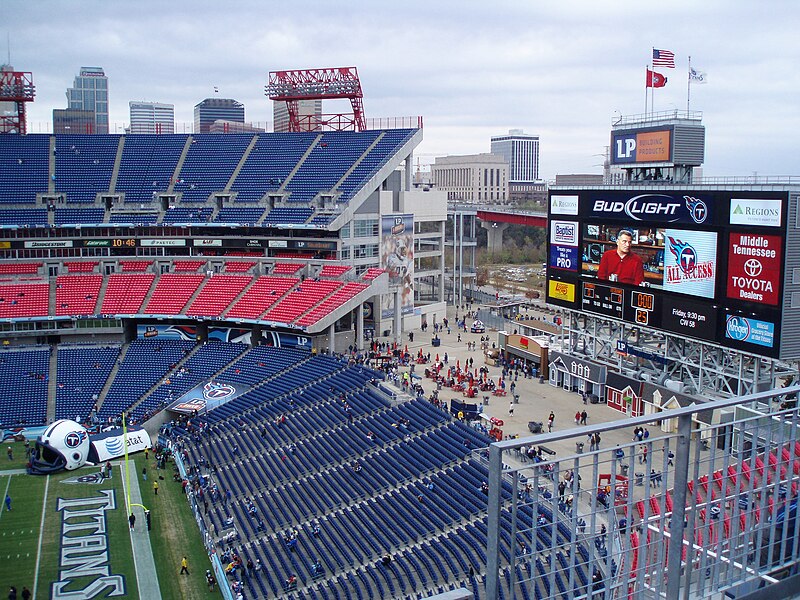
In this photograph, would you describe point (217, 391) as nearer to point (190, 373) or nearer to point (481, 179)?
point (190, 373)

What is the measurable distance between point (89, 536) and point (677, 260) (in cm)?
2509

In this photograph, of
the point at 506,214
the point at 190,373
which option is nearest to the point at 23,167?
the point at 190,373

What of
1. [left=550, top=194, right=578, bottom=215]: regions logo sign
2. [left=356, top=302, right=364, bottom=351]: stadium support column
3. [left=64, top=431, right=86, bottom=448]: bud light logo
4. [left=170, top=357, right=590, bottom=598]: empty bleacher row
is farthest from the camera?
[left=356, top=302, right=364, bottom=351]: stadium support column

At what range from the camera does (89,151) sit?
60.2m

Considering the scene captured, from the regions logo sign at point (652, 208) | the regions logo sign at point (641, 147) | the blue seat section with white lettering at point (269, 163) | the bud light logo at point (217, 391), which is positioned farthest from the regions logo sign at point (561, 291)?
the blue seat section with white lettering at point (269, 163)

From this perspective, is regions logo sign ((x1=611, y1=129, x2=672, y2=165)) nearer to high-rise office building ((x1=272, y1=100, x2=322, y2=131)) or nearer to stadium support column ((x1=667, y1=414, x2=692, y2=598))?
stadium support column ((x1=667, y1=414, x2=692, y2=598))

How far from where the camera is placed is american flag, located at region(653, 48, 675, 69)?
118 ft

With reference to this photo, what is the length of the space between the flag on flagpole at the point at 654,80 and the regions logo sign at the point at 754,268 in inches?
435

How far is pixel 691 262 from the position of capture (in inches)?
1190

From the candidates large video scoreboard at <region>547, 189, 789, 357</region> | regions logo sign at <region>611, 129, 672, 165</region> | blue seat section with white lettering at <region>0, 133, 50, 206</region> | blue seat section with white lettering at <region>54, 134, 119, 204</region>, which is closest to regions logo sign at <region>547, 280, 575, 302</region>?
large video scoreboard at <region>547, 189, 789, 357</region>

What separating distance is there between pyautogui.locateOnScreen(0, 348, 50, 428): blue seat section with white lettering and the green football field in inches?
195

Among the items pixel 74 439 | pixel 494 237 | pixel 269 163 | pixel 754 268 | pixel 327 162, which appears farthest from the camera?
pixel 494 237

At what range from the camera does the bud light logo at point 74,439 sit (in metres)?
36.4

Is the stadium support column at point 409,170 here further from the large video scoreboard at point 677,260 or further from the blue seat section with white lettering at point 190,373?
the large video scoreboard at point 677,260
